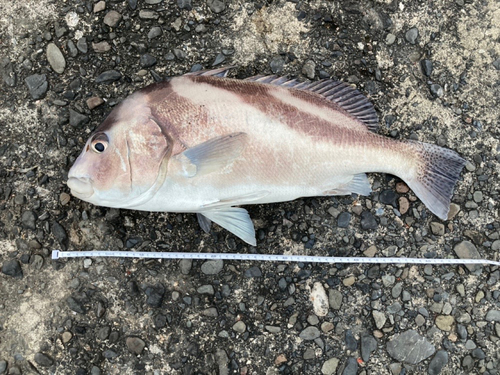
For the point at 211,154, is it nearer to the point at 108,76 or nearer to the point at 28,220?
the point at 108,76

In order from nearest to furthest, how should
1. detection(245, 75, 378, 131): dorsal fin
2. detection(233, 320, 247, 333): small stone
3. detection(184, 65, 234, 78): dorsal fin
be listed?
1. detection(184, 65, 234, 78): dorsal fin
2. detection(245, 75, 378, 131): dorsal fin
3. detection(233, 320, 247, 333): small stone

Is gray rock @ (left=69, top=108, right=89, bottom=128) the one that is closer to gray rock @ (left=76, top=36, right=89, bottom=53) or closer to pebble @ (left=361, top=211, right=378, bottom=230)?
gray rock @ (left=76, top=36, right=89, bottom=53)

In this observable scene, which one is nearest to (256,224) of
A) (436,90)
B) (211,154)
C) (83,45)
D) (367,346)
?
(211,154)

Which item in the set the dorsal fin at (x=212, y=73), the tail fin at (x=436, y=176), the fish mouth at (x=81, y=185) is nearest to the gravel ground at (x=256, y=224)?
the tail fin at (x=436, y=176)

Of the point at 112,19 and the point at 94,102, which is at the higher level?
the point at 112,19

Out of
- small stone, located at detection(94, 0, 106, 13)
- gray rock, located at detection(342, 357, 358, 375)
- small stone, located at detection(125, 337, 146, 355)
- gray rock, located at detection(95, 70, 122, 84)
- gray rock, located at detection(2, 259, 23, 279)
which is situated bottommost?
gray rock, located at detection(342, 357, 358, 375)

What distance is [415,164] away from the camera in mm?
2660

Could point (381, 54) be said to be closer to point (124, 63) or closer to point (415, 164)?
point (415, 164)

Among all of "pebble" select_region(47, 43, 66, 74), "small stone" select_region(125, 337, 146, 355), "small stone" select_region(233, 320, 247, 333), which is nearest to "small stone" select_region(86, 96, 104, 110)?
"pebble" select_region(47, 43, 66, 74)

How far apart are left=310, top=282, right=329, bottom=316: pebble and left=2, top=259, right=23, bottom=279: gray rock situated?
75.8 inches

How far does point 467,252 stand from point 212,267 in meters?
1.74

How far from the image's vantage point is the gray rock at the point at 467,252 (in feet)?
9.32

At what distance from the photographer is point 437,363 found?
9.11 feet

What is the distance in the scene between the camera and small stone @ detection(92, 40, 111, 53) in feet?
9.17
